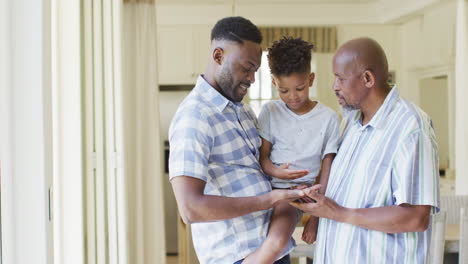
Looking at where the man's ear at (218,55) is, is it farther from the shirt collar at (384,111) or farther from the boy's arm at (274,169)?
the shirt collar at (384,111)

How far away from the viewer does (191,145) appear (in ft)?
4.66

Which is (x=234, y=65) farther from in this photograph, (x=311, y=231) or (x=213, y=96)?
(x=311, y=231)

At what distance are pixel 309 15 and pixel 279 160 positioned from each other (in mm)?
4913

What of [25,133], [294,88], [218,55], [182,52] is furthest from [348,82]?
[182,52]

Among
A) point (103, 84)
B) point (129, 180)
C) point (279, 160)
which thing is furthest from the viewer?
point (129, 180)

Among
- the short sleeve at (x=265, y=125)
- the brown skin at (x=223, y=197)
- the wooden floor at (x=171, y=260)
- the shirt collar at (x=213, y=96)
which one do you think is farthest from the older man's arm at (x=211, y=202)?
the wooden floor at (x=171, y=260)

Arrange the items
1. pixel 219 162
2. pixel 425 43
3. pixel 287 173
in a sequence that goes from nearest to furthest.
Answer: pixel 219 162
pixel 287 173
pixel 425 43

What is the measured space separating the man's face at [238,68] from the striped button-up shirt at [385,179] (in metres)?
0.36

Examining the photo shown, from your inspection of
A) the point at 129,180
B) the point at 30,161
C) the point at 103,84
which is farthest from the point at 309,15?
the point at 30,161

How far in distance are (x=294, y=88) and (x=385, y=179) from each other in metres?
0.45

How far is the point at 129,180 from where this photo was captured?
4.27 meters

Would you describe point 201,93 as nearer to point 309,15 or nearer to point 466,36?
point 466,36

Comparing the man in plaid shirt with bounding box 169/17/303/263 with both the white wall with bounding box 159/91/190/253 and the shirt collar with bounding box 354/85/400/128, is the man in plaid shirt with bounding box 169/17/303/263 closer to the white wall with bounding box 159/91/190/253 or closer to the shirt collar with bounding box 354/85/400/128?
the shirt collar with bounding box 354/85/400/128

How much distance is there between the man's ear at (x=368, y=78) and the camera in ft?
5.03
